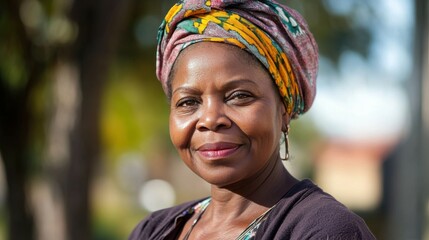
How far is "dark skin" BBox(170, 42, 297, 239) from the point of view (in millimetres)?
2568

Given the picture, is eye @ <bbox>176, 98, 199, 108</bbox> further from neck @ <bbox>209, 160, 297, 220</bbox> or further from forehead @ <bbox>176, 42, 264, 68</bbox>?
neck @ <bbox>209, 160, 297, 220</bbox>

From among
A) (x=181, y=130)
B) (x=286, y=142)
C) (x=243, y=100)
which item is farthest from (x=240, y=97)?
(x=286, y=142)

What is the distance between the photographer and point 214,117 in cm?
256

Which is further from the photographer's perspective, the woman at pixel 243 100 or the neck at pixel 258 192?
the neck at pixel 258 192

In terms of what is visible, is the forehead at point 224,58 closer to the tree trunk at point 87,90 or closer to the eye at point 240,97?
the eye at point 240,97

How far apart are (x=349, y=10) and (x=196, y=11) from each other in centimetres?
735

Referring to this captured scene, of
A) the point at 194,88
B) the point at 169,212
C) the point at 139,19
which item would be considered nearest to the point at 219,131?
the point at 194,88

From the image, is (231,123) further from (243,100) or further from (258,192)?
(258,192)

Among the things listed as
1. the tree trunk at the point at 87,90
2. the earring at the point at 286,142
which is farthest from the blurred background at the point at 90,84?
the earring at the point at 286,142

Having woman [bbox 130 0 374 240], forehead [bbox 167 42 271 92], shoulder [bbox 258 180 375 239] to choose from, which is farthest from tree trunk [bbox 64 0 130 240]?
shoulder [bbox 258 180 375 239]

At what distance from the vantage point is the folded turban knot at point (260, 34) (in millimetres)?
2598

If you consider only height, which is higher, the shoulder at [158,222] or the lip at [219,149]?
the lip at [219,149]

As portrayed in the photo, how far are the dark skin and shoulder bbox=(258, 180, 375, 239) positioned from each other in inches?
5.8

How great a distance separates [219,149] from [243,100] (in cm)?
16
